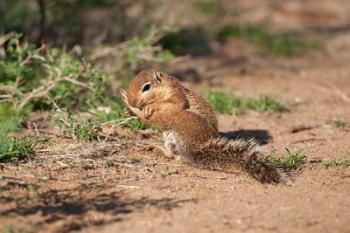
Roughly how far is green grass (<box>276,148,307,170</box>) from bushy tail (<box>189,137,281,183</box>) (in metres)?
0.36

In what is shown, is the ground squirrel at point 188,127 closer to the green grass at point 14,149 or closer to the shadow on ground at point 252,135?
the shadow on ground at point 252,135

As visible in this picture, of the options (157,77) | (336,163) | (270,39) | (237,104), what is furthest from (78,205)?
A: (270,39)

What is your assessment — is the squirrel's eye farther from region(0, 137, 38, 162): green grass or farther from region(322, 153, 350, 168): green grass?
region(322, 153, 350, 168): green grass

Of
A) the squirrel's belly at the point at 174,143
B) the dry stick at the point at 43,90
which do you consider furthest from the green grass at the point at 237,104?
the squirrel's belly at the point at 174,143

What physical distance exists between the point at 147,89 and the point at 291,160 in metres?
1.28

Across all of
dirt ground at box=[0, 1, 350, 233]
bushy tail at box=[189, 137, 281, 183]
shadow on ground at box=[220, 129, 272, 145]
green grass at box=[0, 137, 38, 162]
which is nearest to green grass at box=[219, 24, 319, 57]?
dirt ground at box=[0, 1, 350, 233]

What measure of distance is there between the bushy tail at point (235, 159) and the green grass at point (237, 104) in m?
1.96

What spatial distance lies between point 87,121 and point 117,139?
0.31 m

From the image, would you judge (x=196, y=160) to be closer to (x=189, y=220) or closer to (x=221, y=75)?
(x=189, y=220)

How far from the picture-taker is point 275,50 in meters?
10.7

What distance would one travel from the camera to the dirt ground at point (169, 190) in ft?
14.6

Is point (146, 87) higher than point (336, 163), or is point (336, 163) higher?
point (146, 87)

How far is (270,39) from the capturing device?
11.0m

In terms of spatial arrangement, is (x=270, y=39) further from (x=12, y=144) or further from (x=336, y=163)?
(x=12, y=144)
